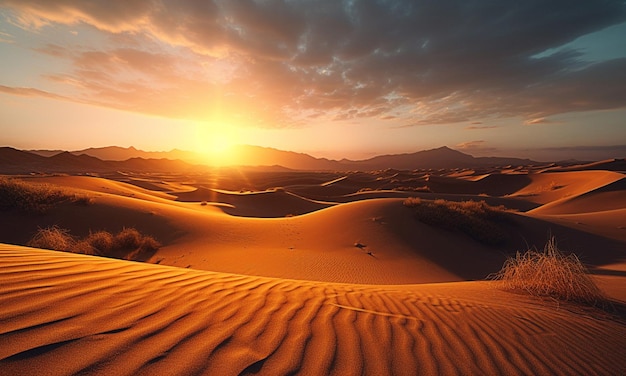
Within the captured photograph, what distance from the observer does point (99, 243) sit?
757 centimetres

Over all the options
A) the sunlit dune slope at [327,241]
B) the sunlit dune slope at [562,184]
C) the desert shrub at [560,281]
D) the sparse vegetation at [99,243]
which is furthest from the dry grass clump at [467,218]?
the sunlit dune slope at [562,184]

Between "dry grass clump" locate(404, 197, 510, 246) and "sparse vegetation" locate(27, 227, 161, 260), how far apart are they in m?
9.14

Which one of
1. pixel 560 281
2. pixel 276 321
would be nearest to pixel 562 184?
pixel 560 281

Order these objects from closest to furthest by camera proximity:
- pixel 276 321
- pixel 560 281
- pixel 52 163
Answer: pixel 276 321 → pixel 560 281 → pixel 52 163

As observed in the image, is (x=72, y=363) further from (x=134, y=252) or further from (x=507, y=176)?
(x=507, y=176)

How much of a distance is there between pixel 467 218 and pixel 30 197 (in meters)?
14.3

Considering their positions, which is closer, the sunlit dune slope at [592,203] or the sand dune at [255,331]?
the sand dune at [255,331]

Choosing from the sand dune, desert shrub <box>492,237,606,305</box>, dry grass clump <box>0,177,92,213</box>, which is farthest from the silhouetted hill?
desert shrub <box>492,237,606,305</box>

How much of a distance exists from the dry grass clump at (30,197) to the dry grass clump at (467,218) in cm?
1212

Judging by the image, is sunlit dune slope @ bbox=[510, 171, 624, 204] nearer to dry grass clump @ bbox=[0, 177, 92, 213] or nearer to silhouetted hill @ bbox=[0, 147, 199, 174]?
dry grass clump @ bbox=[0, 177, 92, 213]

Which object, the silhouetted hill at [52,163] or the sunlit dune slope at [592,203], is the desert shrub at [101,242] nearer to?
the sunlit dune slope at [592,203]

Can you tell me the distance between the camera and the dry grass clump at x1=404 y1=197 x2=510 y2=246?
9.90m

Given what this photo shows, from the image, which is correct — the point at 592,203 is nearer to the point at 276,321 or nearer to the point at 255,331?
the point at 276,321

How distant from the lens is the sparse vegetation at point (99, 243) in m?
6.54
